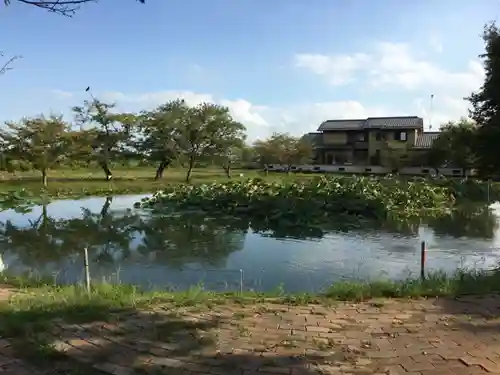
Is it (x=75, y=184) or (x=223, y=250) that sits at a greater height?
(x=75, y=184)

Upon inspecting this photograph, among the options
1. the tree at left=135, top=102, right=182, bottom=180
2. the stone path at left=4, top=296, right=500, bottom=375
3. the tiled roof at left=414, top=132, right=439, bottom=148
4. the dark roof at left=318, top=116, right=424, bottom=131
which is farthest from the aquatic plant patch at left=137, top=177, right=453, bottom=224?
the dark roof at left=318, top=116, right=424, bottom=131

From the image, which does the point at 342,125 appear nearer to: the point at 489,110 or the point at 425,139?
the point at 425,139

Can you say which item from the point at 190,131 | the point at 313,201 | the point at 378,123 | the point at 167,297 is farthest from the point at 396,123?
the point at 167,297

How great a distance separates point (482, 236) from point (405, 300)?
9.62 metres

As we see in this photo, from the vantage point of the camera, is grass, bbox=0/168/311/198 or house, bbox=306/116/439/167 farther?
house, bbox=306/116/439/167

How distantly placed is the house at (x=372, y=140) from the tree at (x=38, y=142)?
2388 cm

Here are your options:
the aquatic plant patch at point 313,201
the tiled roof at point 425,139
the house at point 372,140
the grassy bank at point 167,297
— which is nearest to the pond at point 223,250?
the aquatic plant patch at point 313,201

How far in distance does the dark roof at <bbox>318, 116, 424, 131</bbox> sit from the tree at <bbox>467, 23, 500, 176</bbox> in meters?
31.8

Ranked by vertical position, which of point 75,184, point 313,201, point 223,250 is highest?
point 75,184

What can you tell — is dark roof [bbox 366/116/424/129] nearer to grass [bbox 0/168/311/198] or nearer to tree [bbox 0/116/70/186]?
grass [bbox 0/168/311/198]

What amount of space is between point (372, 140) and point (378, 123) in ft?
5.97

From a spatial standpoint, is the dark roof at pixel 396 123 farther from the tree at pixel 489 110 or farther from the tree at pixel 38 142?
the tree at pixel 489 110

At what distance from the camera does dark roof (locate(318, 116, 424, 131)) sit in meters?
41.2

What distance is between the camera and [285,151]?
4106cm
